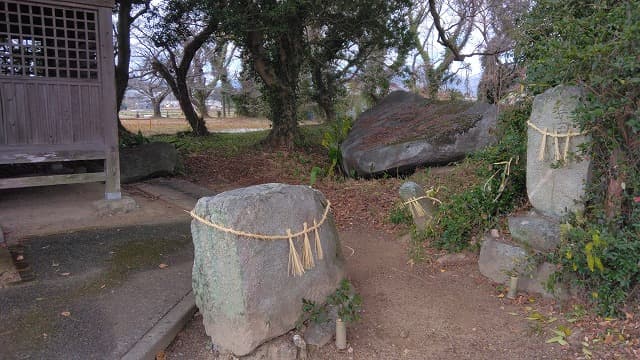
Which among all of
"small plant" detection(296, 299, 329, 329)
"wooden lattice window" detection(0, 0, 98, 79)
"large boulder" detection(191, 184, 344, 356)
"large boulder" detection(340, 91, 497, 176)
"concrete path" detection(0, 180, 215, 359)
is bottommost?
"concrete path" detection(0, 180, 215, 359)

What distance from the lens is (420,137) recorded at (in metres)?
7.73

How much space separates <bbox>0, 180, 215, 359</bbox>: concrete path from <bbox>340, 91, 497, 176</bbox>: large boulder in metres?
3.46

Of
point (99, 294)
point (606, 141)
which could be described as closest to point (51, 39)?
point (99, 294)

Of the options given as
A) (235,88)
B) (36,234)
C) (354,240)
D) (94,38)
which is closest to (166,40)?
(94,38)

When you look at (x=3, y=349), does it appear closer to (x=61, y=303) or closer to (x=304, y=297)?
(x=61, y=303)

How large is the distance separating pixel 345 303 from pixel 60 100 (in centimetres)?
457

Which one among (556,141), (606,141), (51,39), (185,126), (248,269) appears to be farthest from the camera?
(185,126)

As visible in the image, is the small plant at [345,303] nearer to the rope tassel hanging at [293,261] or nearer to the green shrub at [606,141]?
the rope tassel hanging at [293,261]

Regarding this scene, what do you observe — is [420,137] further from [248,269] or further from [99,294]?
[99,294]

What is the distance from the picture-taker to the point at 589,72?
3369 millimetres

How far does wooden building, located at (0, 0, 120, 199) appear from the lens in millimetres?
5672

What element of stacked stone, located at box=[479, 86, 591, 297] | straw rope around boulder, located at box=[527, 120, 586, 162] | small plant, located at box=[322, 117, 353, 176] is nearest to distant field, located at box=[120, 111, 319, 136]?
small plant, located at box=[322, 117, 353, 176]

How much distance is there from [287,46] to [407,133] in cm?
441

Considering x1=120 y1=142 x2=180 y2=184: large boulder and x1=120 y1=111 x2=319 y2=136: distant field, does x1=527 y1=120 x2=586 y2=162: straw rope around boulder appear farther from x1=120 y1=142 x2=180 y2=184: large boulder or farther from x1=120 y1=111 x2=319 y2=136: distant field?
Result: x1=120 y1=111 x2=319 y2=136: distant field
